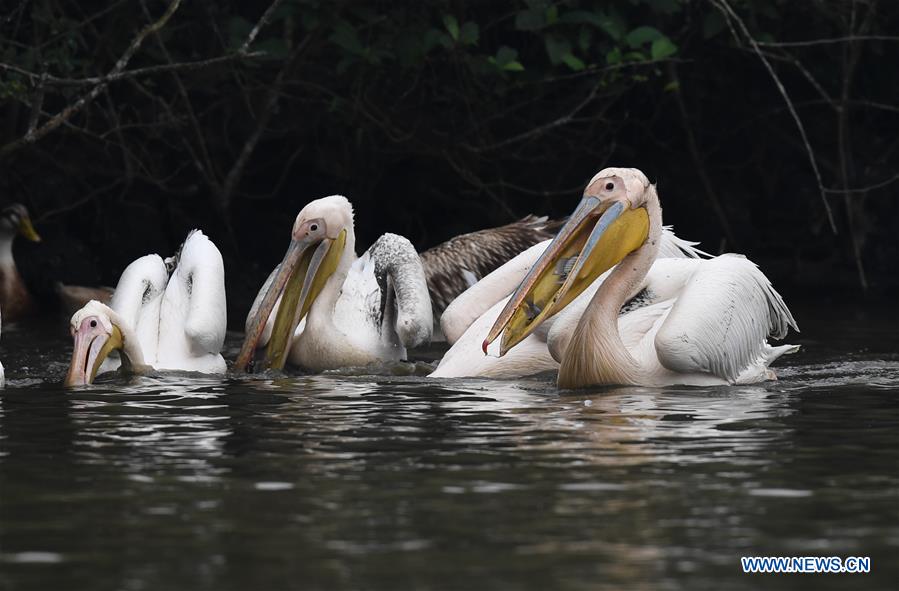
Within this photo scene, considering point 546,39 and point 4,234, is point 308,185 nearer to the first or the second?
point 4,234

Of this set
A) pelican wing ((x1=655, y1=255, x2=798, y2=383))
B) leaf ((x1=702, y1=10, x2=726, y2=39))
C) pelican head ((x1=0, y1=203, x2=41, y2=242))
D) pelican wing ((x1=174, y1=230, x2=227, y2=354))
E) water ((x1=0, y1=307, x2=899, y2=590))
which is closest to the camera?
water ((x1=0, y1=307, x2=899, y2=590))

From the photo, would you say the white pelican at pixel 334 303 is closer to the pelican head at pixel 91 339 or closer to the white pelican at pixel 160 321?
the white pelican at pixel 160 321

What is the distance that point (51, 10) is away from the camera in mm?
9805

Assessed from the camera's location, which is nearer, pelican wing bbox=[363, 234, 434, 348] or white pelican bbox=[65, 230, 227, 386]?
white pelican bbox=[65, 230, 227, 386]

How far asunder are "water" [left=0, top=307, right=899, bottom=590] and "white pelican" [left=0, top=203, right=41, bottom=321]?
14.8ft

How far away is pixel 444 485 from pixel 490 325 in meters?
2.69

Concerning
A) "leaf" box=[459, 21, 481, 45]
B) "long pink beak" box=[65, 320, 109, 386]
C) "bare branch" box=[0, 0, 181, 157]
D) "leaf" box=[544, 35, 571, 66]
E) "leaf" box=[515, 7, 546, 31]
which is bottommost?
"long pink beak" box=[65, 320, 109, 386]

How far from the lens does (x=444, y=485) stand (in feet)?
14.0

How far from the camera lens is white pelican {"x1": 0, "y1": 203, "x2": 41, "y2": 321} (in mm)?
10984

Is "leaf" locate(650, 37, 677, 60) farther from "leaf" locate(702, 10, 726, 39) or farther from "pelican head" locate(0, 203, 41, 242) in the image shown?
"pelican head" locate(0, 203, 41, 242)

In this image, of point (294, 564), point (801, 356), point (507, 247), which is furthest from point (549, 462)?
point (507, 247)

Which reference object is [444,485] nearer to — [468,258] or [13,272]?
[468,258]

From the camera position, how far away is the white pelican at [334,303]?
25.2 feet

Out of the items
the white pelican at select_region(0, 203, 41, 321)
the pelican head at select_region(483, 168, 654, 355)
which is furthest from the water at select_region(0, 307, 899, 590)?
the white pelican at select_region(0, 203, 41, 321)
